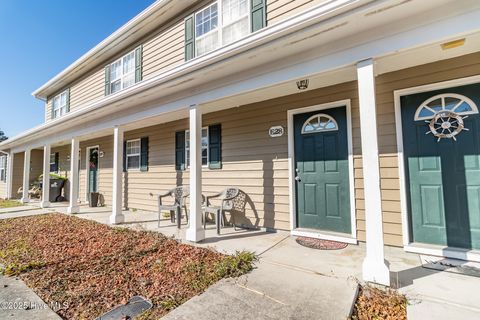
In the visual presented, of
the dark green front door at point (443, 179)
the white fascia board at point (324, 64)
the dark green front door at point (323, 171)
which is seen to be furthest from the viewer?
the dark green front door at point (323, 171)

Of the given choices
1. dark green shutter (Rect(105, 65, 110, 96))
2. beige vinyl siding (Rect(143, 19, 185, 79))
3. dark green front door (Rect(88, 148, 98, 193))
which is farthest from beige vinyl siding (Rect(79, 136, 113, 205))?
beige vinyl siding (Rect(143, 19, 185, 79))

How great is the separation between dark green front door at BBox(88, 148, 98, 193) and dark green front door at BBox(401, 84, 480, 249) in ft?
30.4

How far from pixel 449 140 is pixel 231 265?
3065 millimetres

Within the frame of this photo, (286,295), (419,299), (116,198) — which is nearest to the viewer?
(419,299)

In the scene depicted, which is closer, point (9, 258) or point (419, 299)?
point (419, 299)

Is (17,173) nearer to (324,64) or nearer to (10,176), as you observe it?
(10,176)

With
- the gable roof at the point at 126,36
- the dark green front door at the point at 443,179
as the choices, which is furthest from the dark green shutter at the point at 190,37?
the dark green front door at the point at 443,179

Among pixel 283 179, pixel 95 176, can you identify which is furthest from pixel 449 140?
pixel 95 176

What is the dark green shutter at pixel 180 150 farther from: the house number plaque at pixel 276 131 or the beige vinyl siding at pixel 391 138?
the beige vinyl siding at pixel 391 138

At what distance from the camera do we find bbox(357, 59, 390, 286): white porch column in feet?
7.43

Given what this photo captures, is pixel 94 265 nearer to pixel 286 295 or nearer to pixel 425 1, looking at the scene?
pixel 286 295

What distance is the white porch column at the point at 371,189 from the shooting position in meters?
2.27

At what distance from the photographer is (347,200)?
3.59 meters

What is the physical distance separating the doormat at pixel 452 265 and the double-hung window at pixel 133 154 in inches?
271
